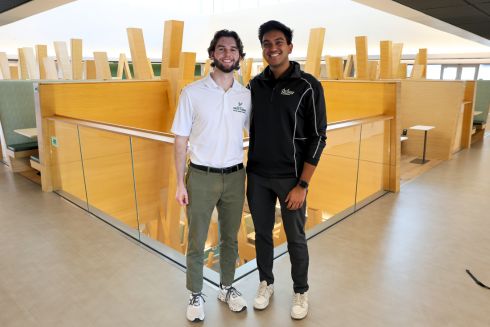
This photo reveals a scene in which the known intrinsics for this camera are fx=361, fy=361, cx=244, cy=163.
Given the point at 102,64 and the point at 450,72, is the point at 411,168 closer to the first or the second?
the point at 102,64

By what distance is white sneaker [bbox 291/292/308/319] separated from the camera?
1.90 metres

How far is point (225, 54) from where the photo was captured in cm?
161

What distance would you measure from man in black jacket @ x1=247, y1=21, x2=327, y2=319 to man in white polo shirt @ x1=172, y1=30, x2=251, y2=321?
80mm

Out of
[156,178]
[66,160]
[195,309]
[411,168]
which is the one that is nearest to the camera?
[195,309]

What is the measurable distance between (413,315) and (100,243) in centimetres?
225

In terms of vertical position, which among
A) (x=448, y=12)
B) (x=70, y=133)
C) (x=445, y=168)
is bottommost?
(x=445, y=168)

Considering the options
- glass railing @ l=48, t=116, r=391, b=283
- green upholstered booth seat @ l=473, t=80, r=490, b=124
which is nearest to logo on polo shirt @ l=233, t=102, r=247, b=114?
glass railing @ l=48, t=116, r=391, b=283

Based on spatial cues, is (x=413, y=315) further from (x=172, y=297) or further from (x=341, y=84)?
(x=341, y=84)

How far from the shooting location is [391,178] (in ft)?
13.5

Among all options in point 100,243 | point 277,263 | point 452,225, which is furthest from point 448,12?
point 100,243

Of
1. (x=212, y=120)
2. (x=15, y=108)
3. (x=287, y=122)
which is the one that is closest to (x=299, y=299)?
(x=287, y=122)

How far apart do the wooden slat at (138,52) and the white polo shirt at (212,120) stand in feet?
13.6

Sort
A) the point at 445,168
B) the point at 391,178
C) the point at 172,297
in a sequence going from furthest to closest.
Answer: the point at 445,168
the point at 391,178
the point at 172,297

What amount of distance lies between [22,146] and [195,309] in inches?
150
